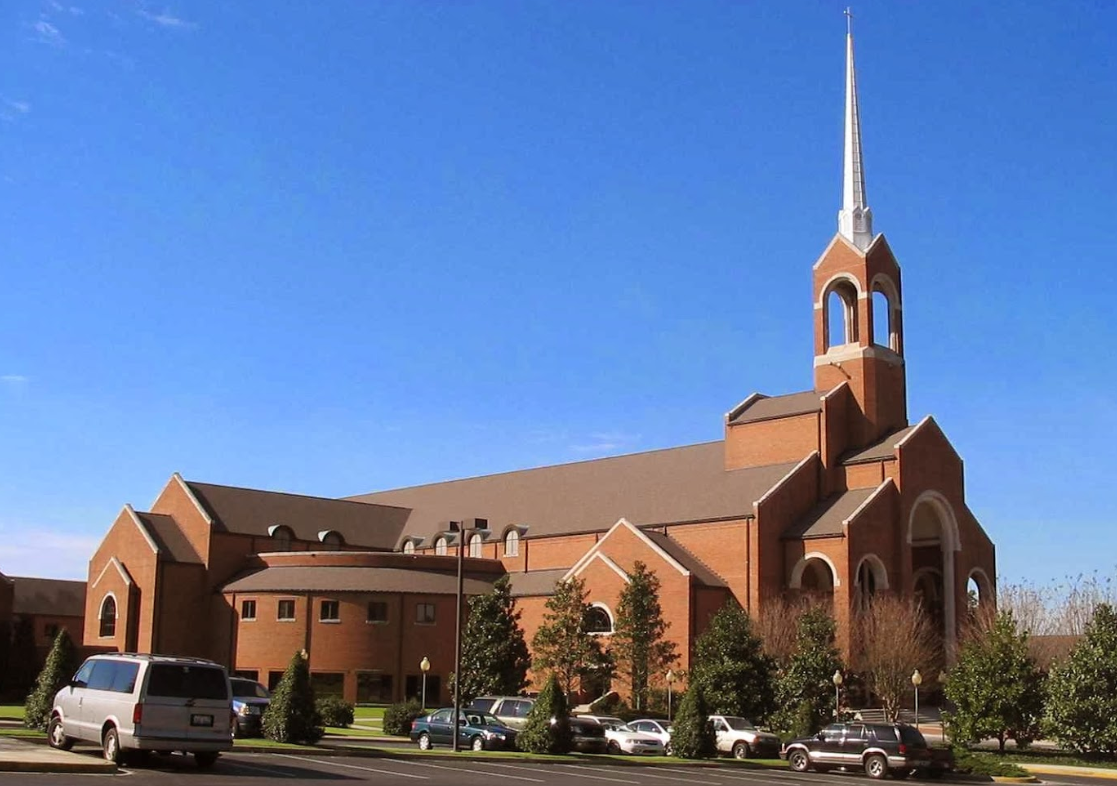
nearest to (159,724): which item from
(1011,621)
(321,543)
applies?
(1011,621)

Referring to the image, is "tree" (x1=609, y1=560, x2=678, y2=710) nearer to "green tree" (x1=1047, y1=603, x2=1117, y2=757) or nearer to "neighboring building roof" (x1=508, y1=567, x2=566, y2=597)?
"neighboring building roof" (x1=508, y1=567, x2=566, y2=597)

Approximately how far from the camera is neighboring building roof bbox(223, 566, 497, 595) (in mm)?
61656

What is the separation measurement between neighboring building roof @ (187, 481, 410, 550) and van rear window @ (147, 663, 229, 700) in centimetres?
4563

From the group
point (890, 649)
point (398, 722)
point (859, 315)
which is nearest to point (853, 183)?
point (859, 315)

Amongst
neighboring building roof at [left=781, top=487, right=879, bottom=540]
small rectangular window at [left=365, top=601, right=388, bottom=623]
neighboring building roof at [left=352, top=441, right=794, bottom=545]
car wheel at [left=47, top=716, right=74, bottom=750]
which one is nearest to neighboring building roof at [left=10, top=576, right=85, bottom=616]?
neighboring building roof at [left=352, top=441, right=794, bottom=545]

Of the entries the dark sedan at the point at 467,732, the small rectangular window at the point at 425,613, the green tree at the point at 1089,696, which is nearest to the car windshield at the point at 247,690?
the dark sedan at the point at 467,732

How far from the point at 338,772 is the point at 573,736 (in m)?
13.0

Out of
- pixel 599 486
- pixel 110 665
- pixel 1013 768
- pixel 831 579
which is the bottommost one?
pixel 1013 768

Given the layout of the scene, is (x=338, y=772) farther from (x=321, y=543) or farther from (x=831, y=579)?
(x=321, y=543)

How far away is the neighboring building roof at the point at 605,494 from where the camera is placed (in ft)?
199

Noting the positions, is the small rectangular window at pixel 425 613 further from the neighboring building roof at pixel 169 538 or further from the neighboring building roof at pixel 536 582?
the neighboring building roof at pixel 169 538

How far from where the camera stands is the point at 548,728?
34.8 meters

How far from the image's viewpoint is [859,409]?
2402 inches

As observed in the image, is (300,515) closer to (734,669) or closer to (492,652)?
(492,652)
